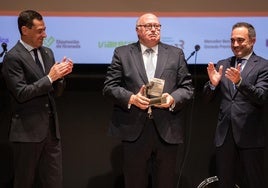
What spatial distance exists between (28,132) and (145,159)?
0.89 m

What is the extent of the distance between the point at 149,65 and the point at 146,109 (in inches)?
13.8

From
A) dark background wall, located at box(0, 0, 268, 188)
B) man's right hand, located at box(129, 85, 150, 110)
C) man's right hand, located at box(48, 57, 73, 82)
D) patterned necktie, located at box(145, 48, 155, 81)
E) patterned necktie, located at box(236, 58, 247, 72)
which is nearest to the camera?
man's right hand, located at box(129, 85, 150, 110)

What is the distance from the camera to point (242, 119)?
140 inches

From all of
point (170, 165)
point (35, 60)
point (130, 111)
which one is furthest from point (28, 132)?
point (170, 165)

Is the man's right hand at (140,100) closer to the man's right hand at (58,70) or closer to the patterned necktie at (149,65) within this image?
the patterned necktie at (149,65)

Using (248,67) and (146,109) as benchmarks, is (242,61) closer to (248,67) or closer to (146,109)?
(248,67)

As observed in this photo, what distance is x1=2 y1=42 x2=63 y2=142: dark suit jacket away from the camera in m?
3.33

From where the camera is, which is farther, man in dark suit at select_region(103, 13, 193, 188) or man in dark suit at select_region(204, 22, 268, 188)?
man in dark suit at select_region(204, 22, 268, 188)

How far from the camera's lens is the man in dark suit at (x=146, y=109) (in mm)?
3404

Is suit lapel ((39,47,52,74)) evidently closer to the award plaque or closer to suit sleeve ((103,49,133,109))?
suit sleeve ((103,49,133,109))

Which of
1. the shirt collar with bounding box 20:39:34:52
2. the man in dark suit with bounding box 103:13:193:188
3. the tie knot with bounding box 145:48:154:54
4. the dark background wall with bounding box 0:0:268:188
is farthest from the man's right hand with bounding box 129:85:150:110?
the dark background wall with bounding box 0:0:268:188

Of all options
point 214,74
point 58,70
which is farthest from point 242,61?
point 58,70

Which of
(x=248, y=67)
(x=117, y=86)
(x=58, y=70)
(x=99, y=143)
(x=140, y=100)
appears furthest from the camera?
(x=99, y=143)

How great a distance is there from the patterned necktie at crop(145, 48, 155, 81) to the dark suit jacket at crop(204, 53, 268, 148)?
1.58 ft
